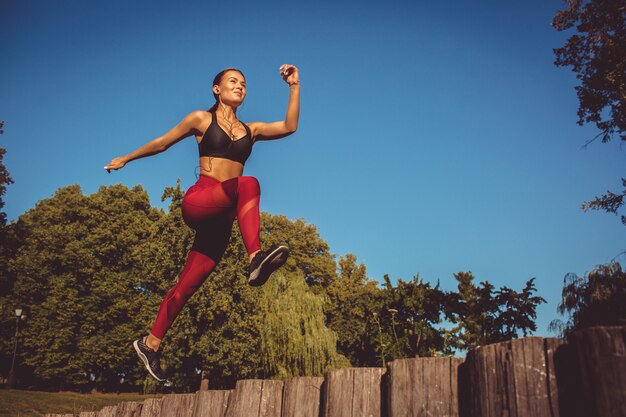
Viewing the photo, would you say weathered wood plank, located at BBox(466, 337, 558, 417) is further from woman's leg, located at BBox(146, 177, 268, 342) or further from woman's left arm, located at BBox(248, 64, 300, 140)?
woman's left arm, located at BBox(248, 64, 300, 140)

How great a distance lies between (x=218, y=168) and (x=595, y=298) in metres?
15.1

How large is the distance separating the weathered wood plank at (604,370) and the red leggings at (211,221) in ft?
6.92

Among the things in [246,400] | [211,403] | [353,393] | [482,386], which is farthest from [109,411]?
[482,386]

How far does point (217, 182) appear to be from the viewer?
3.51 m

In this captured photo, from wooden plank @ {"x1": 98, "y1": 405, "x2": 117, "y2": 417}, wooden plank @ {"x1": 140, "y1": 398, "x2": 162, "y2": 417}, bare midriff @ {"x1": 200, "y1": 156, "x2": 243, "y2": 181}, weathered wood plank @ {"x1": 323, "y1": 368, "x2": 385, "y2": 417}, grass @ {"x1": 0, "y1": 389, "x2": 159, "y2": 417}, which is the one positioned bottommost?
grass @ {"x1": 0, "y1": 389, "x2": 159, "y2": 417}

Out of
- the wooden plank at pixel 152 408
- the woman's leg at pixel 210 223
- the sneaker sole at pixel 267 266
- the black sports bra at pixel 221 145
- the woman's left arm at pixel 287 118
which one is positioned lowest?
the wooden plank at pixel 152 408

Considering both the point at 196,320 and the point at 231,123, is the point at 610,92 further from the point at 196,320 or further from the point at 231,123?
the point at 196,320

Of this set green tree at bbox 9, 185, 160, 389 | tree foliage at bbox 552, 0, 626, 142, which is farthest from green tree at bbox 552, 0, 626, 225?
green tree at bbox 9, 185, 160, 389

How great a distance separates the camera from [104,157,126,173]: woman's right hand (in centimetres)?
358

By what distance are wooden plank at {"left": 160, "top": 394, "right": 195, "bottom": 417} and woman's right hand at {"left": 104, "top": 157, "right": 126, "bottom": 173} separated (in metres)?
1.98

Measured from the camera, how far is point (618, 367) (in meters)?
1.63

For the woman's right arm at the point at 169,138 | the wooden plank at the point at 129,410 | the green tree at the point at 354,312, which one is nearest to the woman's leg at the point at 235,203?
the woman's right arm at the point at 169,138

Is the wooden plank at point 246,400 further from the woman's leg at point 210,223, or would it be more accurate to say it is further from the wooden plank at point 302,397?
the woman's leg at point 210,223

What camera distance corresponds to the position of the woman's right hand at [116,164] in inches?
141
